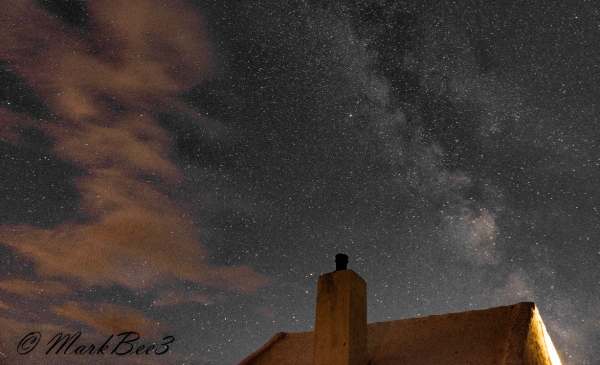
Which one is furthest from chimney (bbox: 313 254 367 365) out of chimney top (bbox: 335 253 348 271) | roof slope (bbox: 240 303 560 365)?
roof slope (bbox: 240 303 560 365)

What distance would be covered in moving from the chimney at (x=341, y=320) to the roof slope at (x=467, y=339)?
950 millimetres

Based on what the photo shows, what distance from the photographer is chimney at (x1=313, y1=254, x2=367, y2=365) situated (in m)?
8.38

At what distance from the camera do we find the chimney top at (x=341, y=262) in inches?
377

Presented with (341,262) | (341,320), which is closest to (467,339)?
(341,320)

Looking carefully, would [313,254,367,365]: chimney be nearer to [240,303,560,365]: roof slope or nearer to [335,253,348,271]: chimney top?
[335,253,348,271]: chimney top

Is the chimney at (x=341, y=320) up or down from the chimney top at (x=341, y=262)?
down

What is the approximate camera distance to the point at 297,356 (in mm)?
11016

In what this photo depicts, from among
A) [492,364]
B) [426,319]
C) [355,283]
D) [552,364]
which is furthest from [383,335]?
[552,364]

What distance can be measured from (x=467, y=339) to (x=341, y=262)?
271 cm

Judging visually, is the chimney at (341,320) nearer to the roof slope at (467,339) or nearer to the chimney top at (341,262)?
the chimney top at (341,262)

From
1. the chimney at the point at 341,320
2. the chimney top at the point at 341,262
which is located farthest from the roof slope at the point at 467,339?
the chimney top at the point at 341,262

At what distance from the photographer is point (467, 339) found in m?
8.92

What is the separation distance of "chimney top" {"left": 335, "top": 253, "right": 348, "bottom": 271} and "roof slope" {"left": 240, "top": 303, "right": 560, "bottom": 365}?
1.78 m

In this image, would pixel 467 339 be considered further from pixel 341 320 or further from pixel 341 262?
pixel 341 262
